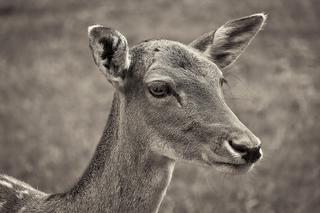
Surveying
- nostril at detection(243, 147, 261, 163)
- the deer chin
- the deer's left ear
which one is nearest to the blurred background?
the deer's left ear

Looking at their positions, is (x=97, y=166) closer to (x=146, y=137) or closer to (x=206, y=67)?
(x=146, y=137)

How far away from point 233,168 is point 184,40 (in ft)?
41.6

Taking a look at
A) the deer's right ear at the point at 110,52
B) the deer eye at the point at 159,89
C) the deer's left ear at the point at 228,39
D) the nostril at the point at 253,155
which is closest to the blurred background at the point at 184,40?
the deer's left ear at the point at 228,39

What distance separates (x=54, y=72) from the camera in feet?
53.8

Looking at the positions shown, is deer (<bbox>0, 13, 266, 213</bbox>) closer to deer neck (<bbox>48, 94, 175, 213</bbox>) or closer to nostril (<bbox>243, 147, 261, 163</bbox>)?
deer neck (<bbox>48, 94, 175, 213</bbox>)

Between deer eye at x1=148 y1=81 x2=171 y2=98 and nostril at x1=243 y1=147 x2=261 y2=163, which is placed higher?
deer eye at x1=148 y1=81 x2=171 y2=98

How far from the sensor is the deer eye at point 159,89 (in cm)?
540

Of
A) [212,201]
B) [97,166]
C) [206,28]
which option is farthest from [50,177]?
[206,28]

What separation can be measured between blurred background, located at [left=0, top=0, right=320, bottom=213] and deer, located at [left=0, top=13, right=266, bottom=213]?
2.47ft

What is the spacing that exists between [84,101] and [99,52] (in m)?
9.56

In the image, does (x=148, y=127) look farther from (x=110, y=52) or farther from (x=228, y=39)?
(x=228, y=39)

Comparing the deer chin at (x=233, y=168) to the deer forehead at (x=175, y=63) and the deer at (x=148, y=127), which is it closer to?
the deer at (x=148, y=127)

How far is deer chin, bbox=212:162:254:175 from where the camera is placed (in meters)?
5.11

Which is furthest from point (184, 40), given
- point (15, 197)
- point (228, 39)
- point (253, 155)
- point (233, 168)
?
point (253, 155)
